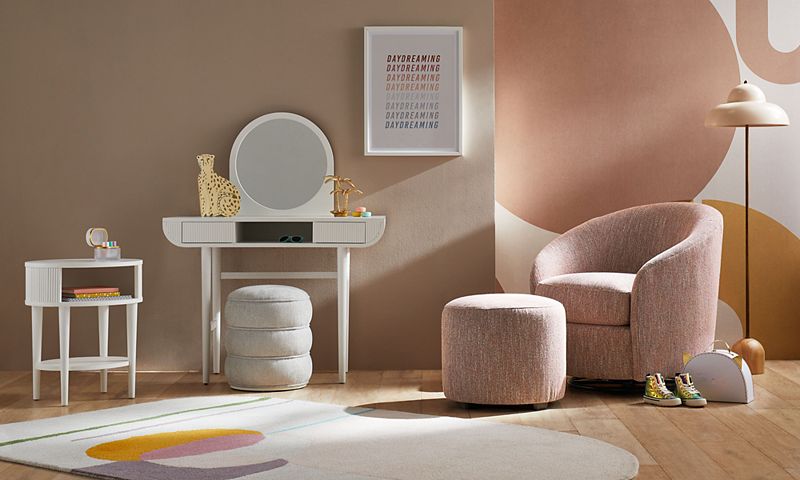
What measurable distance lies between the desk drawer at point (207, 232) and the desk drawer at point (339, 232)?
1.30 ft

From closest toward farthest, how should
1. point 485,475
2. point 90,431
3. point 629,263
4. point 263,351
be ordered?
point 485,475
point 90,431
point 263,351
point 629,263

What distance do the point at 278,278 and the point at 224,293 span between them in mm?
343

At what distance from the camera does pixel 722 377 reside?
13.1 ft

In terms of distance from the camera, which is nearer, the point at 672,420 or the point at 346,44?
the point at 672,420

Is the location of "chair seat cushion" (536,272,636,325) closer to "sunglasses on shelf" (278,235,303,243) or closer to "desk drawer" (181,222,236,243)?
"sunglasses on shelf" (278,235,303,243)

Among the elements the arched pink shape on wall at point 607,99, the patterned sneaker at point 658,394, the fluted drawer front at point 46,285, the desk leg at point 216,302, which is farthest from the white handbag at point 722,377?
the fluted drawer front at point 46,285

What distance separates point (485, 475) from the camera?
9.10 ft

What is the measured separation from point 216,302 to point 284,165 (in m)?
0.77

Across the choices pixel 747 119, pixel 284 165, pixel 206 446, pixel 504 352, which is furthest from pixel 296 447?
pixel 747 119

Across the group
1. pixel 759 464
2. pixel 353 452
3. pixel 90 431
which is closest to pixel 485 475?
pixel 353 452

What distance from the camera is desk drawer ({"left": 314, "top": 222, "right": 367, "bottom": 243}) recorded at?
4.54 metres

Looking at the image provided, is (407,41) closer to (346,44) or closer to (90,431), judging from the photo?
(346,44)

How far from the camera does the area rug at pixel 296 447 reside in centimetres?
283

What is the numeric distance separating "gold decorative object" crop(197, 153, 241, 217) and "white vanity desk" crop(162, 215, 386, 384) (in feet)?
0.30
